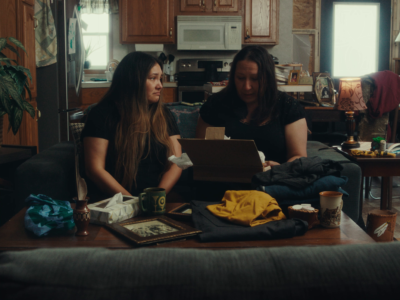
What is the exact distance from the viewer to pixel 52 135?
147 inches

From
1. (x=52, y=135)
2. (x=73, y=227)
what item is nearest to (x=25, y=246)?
(x=73, y=227)

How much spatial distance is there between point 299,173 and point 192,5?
4.71 m

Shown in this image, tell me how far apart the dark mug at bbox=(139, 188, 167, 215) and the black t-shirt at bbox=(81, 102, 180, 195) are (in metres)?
0.58

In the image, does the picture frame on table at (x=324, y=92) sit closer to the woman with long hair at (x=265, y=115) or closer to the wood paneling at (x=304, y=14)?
the woman with long hair at (x=265, y=115)

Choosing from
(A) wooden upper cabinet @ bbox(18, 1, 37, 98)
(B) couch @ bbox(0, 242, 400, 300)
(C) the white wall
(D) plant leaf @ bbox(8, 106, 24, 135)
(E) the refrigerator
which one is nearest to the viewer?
(B) couch @ bbox(0, 242, 400, 300)

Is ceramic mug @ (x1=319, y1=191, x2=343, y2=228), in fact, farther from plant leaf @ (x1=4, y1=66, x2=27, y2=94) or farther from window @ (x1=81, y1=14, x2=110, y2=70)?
window @ (x1=81, y1=14, x2=110, y2=70)

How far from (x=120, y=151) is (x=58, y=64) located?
2.21 meters

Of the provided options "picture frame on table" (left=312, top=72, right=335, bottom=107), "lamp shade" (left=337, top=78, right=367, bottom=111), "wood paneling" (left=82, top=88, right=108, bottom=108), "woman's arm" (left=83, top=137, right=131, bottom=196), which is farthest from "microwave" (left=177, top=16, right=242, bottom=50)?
"woman's arm" (left=83, top=137, right=131, bottom=196)

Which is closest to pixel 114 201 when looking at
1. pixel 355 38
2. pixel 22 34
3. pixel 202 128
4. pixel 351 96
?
pixel 202 128

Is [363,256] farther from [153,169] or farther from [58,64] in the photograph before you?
[58,64]

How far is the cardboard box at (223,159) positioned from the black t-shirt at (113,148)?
19.7 inches

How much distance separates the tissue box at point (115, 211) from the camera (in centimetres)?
124

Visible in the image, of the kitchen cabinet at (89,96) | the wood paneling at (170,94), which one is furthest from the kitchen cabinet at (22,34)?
the wood paneling at (170,94)

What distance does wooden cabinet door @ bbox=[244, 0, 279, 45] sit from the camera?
5656mm
